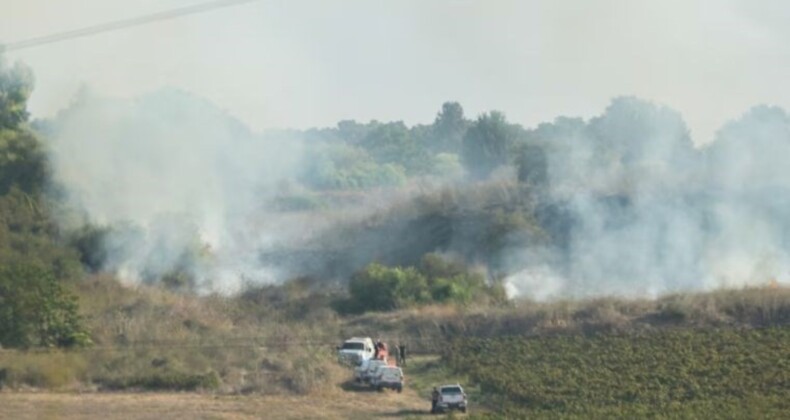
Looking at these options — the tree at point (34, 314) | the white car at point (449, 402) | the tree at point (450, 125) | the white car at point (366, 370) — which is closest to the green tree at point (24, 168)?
the tree at point (34, 314)

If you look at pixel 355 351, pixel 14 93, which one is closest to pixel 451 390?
pixel 355 351

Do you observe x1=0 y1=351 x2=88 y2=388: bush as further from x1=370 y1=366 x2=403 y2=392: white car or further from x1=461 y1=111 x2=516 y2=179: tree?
x1=461 y1=111 x2=516 y2=179: tree

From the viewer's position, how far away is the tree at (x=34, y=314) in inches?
2133

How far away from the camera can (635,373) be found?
161ft

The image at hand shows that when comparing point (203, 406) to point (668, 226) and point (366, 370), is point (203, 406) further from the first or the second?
point (668, 226)

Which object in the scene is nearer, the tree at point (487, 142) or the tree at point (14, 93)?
the tree at point (14, 93)

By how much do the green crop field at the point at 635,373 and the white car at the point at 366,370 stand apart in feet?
10.4

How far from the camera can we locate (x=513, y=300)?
214 feet

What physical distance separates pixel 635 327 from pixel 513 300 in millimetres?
8345

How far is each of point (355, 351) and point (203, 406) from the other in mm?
9621

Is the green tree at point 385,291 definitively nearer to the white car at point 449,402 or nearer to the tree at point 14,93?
the white car at point 449,402

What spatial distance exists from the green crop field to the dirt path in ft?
11.1

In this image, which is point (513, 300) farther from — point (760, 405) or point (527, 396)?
point (760, 405)

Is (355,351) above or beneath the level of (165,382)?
above
